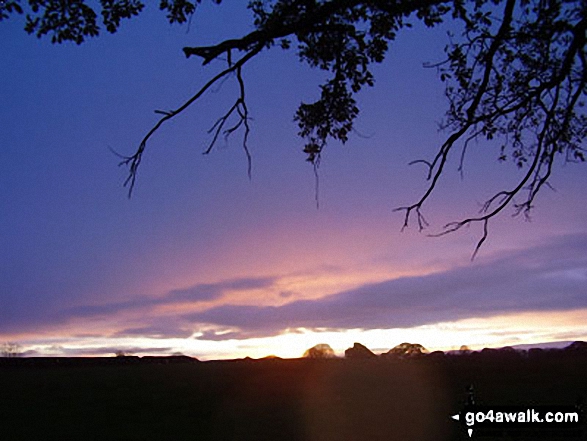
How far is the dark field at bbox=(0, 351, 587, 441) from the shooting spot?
13703 millimetres

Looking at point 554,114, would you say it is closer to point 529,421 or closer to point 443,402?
point 529,421

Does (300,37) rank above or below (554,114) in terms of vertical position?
above

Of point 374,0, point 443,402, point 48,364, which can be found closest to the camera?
point 374,0

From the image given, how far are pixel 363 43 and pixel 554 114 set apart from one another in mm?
3223

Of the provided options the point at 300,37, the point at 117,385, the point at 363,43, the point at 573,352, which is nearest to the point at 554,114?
the point at 363,43

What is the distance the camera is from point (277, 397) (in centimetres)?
1717

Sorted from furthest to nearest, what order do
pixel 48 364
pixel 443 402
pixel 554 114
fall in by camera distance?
pixel 48 364 → pixel 443 402 → pixel 554 114

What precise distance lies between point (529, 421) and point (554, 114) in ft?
16.2

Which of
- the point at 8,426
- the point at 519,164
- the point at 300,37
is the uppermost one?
the point at 300,37

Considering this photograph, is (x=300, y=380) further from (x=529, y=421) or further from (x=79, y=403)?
(x=529, y=421)

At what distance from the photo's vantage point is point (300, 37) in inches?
360

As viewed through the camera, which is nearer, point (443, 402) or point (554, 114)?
point (554, 114)

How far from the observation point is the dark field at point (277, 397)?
45.0 feet

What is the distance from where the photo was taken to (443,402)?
51.5ft
